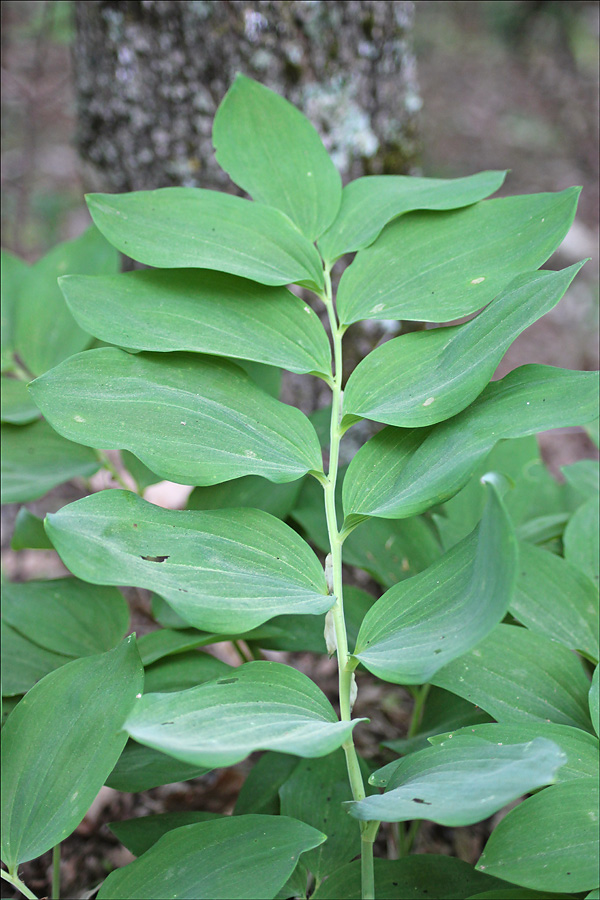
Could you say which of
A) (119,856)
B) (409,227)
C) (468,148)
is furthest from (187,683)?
(468,148)

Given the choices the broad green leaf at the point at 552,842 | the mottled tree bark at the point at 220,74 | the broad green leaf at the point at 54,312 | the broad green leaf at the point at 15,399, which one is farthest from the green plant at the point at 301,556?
the mottled tree bark at the point at 220,74

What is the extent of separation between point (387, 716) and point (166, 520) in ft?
3.36

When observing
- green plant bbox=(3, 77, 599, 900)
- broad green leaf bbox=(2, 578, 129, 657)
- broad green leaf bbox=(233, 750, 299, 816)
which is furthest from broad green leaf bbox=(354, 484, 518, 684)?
broad green leaf bbox=(2, 578, 129, 657)

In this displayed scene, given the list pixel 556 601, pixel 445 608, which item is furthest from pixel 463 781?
pixel 556 601

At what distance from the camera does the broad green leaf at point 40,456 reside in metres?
1.11

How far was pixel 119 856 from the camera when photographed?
1.21m

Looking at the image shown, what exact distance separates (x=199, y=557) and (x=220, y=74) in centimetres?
103

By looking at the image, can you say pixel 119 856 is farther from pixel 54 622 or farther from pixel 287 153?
pixel 287 153

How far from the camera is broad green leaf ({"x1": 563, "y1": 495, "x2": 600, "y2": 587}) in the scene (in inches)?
38.3

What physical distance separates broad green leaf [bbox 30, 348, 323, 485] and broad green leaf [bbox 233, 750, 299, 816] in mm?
445

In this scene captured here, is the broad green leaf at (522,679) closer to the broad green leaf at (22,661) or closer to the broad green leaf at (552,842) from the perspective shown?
the broad green leaf at (552,842)

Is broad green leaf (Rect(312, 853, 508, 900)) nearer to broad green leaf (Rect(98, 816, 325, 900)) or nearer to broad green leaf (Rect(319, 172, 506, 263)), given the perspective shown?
broad green leaf (Rect(98, 816, 325, 900))

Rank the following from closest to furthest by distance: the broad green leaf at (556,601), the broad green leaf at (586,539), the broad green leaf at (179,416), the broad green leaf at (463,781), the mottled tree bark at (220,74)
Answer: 1. the broad green leaf at (463,781)
2. the broad green leaf at (179,416)
3. the broad green leaf at (556,601)
4. the broad green leaf at (586,539)
5. the mottled tree bark at (220,74)

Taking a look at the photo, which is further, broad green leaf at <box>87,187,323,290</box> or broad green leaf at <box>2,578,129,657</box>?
broad green leaf at <box>2,578,129,657</box>
